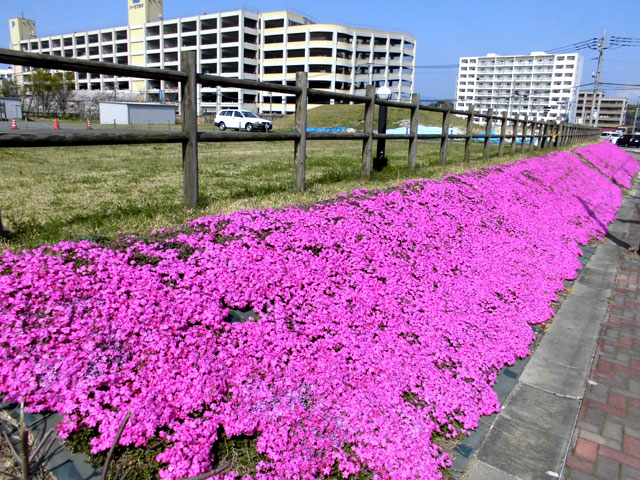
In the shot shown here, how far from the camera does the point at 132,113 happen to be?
43.9 metres

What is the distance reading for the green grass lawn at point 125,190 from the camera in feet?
13.4

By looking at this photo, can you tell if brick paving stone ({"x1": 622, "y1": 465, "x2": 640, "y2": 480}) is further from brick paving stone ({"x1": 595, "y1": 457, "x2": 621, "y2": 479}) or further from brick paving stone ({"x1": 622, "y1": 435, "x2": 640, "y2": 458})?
brick paving stone ({"x1": 622, "y1": 435, "x2": 640, "y2": 458})

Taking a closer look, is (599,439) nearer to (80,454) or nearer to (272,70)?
(80,454)

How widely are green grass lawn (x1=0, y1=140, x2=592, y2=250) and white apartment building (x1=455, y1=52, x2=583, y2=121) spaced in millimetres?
129247

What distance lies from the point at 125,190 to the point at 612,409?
622cm

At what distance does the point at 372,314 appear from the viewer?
3.36 meters

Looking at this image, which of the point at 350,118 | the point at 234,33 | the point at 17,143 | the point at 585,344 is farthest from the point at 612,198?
the point at 234,33

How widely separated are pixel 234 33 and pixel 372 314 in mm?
85557

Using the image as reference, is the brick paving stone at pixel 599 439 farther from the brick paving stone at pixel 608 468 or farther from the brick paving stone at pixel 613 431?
the brick paving stone at pixel 608 468

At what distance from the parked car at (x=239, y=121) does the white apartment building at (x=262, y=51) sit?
1436 inches

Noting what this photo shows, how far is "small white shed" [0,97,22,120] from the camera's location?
3760 centimetres

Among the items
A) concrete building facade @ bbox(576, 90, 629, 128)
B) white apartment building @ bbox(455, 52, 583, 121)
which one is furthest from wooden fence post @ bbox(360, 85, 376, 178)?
concrete building facade @ bbox(576, 90, 629, 128)

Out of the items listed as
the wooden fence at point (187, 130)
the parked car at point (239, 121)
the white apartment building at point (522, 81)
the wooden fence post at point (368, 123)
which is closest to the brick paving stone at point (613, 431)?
the wooden fence at point (187, 130)

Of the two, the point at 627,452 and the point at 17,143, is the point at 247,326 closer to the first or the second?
the point at 17,143
